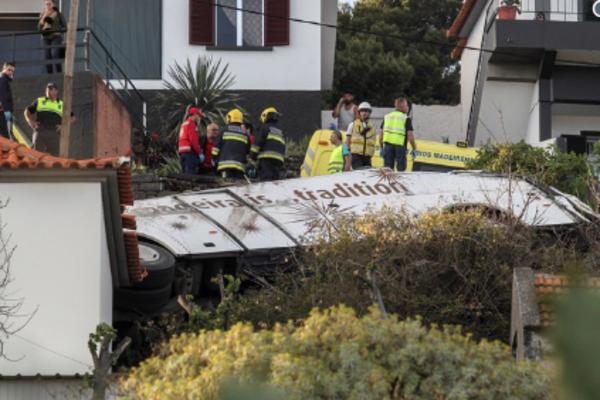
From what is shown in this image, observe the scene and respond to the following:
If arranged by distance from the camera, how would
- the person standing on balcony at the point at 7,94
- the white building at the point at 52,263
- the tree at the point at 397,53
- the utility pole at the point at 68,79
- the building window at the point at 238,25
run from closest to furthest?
the white building at the point at 52,263 < the utility pole at the point at 68,79 < the person standing on balcony at the point at 7,94 < the building window at the point at 238,25 < the tree at the point at 397,53

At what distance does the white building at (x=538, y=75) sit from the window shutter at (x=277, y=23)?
3.73 m

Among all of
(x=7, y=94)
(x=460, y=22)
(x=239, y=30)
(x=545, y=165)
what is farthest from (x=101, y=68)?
(x=460, y=22)

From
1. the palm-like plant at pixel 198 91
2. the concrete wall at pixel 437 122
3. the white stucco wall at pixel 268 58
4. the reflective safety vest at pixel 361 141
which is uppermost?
the white stucco wall at pixel 268 58

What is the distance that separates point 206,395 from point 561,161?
14543 millimetres

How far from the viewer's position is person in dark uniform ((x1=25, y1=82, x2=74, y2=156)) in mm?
20297

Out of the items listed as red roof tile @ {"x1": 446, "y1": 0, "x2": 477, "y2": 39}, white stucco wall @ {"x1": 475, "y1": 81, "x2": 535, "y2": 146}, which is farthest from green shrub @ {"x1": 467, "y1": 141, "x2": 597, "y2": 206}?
red roof tile @ {"x1": 446, "y1": 0, "x2": 477, "y2": 39}

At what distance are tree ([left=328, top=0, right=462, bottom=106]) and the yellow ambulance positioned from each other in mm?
19106

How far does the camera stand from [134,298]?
1461 cm

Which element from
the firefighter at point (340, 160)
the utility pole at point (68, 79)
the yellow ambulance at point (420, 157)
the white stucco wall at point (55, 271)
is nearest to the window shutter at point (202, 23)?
the yellow ambulance at point (420, 157)

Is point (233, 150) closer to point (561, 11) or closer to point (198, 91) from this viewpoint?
point (198, 91)

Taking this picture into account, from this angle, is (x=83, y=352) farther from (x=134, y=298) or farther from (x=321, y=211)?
(x=321, y=211)

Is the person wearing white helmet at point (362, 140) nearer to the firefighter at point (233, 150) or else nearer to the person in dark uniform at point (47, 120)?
the firefighter at point (233, 150)

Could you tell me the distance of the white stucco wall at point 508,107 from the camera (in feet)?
94.6

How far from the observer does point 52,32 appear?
22.6 m
